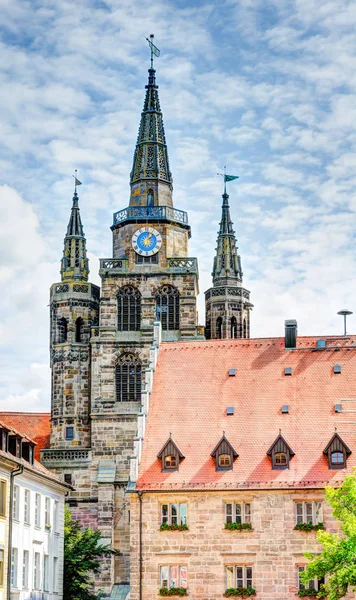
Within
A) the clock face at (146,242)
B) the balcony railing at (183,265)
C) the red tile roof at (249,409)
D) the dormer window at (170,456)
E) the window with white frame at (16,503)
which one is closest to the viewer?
the window with white frame at (16,503)

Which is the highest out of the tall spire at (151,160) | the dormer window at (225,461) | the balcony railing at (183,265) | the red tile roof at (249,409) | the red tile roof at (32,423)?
the tall spire at (151,160)

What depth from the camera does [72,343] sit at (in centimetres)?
9012

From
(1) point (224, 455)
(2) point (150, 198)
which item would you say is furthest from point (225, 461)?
(2) point (150, 198)

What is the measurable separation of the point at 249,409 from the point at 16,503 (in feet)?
43.6

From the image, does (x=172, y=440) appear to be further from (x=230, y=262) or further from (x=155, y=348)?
(x=230, y=262)

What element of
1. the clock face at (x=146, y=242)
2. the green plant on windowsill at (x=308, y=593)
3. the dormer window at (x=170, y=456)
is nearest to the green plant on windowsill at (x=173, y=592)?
the green plant on windowsill at (x=308, y=593)

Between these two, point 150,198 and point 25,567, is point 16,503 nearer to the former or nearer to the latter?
point 25,567

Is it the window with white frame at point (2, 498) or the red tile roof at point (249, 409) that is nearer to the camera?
the window with white frame at point (2, 498)

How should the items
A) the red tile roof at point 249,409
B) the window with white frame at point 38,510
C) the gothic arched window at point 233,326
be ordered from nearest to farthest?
the red tile roof at point 249,409 < the window with white frame at point 38,510 < the gothic arched window at point 233,326

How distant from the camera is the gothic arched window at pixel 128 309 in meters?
89.3

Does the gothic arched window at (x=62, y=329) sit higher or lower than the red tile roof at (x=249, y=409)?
higher

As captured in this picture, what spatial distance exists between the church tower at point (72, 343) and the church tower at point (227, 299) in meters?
8.51

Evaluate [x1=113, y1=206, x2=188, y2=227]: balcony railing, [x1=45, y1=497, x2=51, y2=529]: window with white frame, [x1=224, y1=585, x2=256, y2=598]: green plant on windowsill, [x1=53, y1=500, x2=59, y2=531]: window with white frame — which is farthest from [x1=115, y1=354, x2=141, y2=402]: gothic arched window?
[x1=224, y1=585, x2=256, y2=598]: green plant on windowsill

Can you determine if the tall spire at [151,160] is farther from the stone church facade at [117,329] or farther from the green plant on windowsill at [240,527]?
the green plant on windowsill at [240,527]
